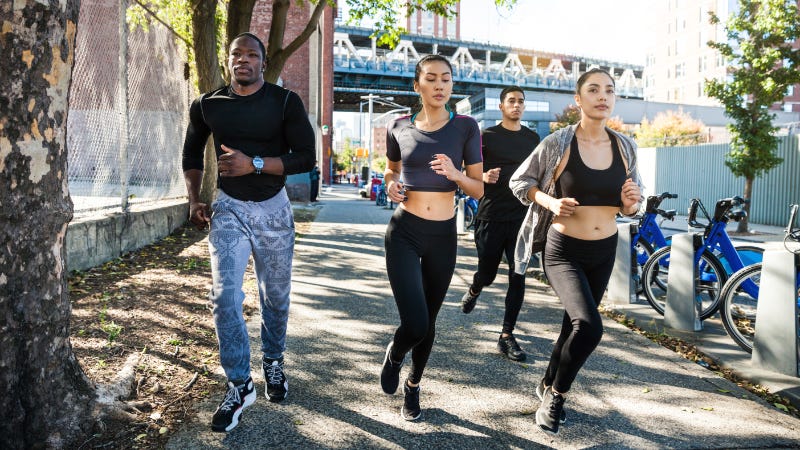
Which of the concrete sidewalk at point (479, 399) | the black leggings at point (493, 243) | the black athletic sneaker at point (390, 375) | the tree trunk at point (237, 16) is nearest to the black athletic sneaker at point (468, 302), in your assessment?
the concrete sidewalk at point (479, 399)

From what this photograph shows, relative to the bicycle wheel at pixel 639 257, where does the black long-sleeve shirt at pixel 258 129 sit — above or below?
above

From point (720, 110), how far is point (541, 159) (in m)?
78.8

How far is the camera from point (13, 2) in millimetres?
2561

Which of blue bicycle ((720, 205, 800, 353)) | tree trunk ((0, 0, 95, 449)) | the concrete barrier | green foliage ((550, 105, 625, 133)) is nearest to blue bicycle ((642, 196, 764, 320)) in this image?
blue bicycle ((720, 205, 800, 353))

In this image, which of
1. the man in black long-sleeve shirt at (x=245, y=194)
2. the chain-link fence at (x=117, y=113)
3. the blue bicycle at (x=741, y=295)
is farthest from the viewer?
the chain-link fence at (x=117, y=113)

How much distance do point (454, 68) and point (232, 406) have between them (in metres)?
82.6

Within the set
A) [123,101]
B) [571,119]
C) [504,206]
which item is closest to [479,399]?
[504,206]

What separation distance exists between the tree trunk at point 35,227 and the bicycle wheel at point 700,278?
16.5ft

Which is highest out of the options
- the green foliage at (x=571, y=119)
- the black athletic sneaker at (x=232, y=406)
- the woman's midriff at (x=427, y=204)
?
the green foliage at (x=571, y=119)

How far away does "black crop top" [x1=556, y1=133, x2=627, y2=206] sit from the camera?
137 inches

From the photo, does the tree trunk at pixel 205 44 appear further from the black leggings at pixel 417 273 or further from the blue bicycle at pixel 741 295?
A: the blue bicycle at pixel 741 295

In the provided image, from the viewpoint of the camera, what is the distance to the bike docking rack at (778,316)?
4352 mm

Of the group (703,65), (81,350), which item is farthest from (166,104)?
(703,65)

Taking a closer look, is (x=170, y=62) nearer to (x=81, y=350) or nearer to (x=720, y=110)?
(x=81, y=350)
